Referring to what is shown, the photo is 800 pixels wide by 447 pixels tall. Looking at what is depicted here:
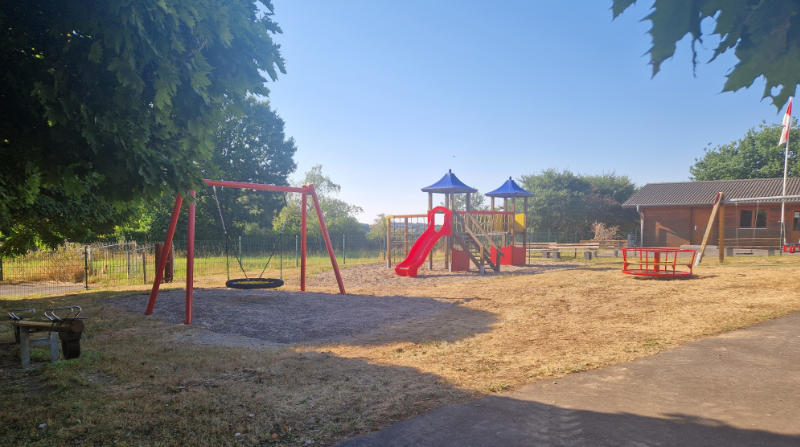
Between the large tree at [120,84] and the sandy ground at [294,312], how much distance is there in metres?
3.69

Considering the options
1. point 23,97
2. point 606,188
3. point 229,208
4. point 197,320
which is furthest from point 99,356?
point 606,188

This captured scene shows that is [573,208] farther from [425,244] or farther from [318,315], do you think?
[318,315]

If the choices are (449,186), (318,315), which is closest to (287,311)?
(318,315)

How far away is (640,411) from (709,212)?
32859 millimetres

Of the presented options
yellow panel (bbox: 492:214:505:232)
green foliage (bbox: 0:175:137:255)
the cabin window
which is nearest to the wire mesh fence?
green foliage (bbox: 0:175:137:255)

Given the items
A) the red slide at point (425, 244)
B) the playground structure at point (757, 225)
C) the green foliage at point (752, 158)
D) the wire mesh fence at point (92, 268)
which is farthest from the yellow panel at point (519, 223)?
the green foliage at point (752, 158)

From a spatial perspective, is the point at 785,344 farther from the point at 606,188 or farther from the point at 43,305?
the point at 606,188

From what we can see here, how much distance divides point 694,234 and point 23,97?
3623 cm

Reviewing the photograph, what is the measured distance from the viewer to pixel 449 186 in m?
19.5

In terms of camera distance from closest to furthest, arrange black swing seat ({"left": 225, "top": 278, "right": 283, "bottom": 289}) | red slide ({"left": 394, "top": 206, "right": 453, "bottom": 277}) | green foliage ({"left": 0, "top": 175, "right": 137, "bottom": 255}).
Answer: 1. green foliage ({"left": 0, "top": 175, "right": 137, "bottom": 255})
2. black swing seat ({"left": 225, "top": 278, "right": 283, "bottom": 289})
3. red slide ({"left": 394, "top": 206, "right": 453, "bottom": 277})

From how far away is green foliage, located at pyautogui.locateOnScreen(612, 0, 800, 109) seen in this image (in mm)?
1639

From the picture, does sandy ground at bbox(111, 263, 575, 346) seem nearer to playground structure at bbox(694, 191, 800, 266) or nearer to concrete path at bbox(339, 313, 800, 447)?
concrete path at bbox(339, 313, 800, 447)

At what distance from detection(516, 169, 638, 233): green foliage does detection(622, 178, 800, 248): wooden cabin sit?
15.6 feet

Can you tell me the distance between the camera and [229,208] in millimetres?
38406
